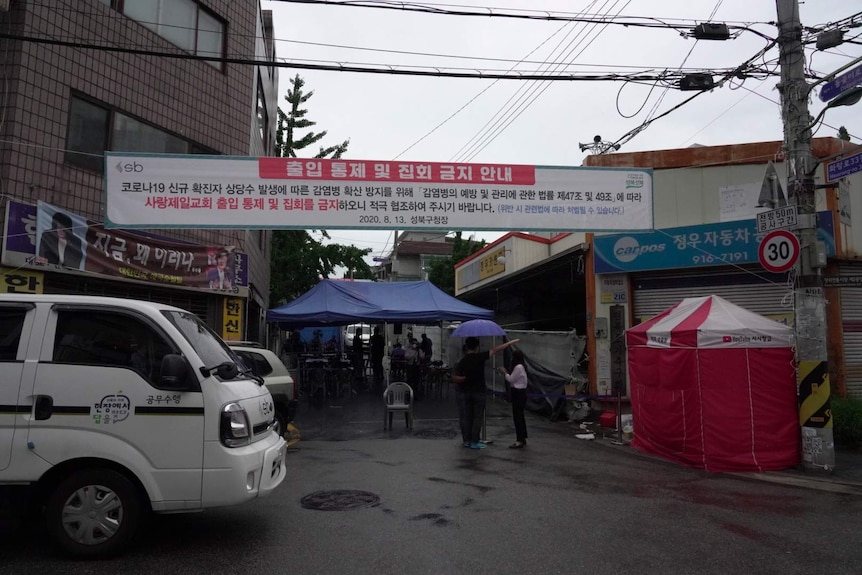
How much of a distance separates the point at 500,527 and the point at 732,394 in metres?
4.69

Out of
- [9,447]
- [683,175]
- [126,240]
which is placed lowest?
[9,447]

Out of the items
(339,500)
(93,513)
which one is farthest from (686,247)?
(93,513)

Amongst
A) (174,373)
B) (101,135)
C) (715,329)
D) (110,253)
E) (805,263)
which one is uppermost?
(101,135)

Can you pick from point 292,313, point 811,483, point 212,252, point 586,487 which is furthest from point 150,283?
point 811,483

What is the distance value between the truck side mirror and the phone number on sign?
1114 centimetres

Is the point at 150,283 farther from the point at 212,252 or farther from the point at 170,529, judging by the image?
the point at 170,529

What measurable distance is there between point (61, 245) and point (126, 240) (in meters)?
1.45

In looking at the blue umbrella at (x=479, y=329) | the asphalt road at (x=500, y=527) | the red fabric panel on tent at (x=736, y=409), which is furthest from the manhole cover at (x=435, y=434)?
the red fabric panel on tent at (x=736, y=409)

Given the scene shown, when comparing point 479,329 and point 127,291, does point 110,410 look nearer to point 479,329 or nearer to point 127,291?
point 127,291

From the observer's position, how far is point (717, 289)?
13.6 meters

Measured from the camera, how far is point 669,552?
5133 millimetres

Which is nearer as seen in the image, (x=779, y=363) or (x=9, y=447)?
(x=9, y=447)

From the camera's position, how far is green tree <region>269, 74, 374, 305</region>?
75.4 feet

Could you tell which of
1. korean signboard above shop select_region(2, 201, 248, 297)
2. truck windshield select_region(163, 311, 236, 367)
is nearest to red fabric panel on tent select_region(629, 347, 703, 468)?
truck windshield select_region(163, 311, 236, 367)
